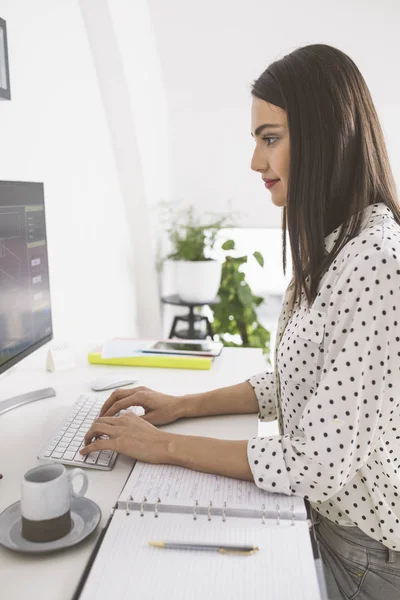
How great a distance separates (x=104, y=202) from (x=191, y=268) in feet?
1.79

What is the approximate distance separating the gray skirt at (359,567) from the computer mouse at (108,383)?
69 centimetres

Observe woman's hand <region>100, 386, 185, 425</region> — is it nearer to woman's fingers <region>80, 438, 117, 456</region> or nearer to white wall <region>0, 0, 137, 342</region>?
woman's fingers <region>80, 438, 117, 456</region>

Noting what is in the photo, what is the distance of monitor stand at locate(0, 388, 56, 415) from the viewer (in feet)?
4.44

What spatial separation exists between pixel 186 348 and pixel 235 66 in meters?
1.66

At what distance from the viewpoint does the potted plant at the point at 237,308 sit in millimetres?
3031

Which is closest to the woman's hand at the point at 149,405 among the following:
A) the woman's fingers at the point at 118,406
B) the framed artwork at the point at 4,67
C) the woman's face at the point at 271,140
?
the woman's fingers at the point at 118,406

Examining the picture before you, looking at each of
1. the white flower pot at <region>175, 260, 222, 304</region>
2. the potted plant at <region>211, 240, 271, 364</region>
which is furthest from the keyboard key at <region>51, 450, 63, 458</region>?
the potted plant at <region>211, 240, 271, 364</region>

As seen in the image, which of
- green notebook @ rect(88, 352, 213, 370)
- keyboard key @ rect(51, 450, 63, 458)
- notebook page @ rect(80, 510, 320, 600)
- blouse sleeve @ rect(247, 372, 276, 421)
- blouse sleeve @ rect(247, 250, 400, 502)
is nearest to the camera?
notebook page @ rect(80, 510, 320, 600)

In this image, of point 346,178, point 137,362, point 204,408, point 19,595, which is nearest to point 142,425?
point 204,408

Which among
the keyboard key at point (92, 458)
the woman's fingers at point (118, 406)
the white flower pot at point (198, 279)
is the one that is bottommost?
the keyboard key at point (92, 458)

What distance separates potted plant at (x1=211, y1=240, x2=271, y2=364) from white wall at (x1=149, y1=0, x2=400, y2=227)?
27 cm

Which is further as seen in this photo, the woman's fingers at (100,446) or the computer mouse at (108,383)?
the computer mouse at (108,383)

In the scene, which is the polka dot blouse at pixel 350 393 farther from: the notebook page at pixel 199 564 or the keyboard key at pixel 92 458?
the keyboard key at pixel 92 458

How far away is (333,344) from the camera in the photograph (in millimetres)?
896
